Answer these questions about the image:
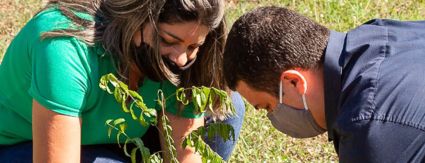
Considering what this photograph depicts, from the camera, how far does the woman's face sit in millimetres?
3082

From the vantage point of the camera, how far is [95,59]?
3.20m

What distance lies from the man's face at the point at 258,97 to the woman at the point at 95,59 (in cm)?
27

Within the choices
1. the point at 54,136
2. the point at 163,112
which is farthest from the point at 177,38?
the point at 54,136

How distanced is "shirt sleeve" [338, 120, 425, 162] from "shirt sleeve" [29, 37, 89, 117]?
981mm

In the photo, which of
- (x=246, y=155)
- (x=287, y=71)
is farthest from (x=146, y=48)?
(x=246, y=155)

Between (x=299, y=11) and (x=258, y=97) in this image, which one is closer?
(x=258, y=97)

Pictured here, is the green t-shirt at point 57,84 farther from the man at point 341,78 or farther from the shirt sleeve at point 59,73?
the man at point 341,78

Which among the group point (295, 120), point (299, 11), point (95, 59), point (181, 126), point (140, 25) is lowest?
point (299, 11)

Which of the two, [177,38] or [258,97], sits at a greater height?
[177,38]

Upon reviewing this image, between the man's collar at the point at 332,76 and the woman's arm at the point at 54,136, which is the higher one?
the man's collar at the point at 332,76

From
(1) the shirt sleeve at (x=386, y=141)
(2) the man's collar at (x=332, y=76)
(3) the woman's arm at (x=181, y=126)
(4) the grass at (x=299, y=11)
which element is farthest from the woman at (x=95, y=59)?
(4) the grass at (x=299, y=11)

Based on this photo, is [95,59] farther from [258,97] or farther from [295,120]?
[295,120]

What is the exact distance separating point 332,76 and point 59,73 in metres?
0.92

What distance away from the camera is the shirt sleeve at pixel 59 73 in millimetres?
3123
